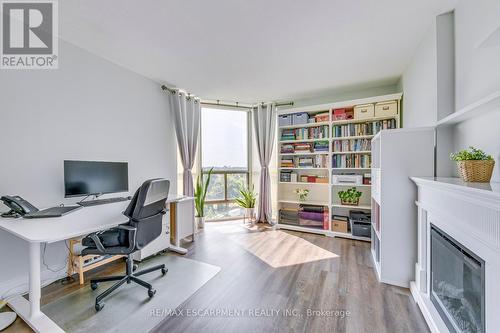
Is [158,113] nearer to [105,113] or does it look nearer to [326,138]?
[105,113]

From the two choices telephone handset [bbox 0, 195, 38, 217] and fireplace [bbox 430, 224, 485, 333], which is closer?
fireplace [bbox 430, 224, 485, 333]

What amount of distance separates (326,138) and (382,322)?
263 centimetres

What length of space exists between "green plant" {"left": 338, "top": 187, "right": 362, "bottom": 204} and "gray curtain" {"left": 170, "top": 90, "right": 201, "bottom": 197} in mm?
2534

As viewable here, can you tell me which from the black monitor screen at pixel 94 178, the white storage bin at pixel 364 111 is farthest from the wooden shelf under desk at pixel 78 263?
the white storage bin at pixel 364 111

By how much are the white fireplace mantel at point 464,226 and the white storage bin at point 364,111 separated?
1.70 m

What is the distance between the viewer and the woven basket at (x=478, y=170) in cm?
121

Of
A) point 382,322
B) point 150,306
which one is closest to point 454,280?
point 382,322

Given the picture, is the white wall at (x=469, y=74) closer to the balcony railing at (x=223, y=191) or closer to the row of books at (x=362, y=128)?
the row of books at (x=362, y=128)

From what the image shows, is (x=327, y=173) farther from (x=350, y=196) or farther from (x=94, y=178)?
(x=94, y=178)

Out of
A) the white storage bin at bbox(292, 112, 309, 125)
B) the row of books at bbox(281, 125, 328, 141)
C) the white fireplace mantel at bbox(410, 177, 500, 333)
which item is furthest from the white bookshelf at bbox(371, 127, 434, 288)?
the white storage bin at bbox(292, 112, 309, 125)

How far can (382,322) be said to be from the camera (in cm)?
157

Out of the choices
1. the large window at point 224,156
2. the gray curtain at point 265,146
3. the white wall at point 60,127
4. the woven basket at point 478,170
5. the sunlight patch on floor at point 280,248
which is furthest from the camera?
the large window at point 224,156

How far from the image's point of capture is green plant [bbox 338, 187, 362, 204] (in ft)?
11.1

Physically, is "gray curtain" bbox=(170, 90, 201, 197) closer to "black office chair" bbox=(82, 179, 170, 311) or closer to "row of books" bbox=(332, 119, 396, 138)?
"black office chair" bbox=(82, 179, 170, 311)
